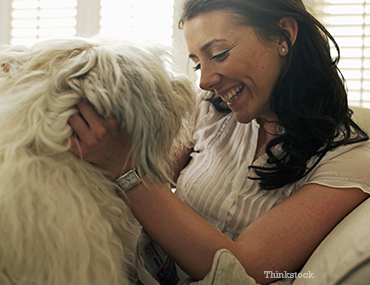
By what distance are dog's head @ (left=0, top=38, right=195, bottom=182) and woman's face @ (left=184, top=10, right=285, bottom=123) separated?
33 cm

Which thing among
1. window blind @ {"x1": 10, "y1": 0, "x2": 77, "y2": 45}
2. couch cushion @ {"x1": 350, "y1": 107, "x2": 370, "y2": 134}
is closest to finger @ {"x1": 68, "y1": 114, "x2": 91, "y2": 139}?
couch cushion @ {"x1": 350, "y1": 107, "x2": 370, "y2": 134}

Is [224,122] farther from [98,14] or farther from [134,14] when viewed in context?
[98,14]

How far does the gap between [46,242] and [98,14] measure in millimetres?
2342

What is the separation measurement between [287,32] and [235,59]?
23 cm

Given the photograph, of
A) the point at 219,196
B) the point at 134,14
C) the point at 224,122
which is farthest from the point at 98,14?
the point at 219,196

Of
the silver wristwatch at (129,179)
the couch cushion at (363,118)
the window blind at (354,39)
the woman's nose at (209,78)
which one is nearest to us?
the silver wristwatch at (129,179)

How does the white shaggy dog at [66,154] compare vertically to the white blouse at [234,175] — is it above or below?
above

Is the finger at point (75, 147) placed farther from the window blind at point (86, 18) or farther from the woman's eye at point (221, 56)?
the window blind at point (86, 18)

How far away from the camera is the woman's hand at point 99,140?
1.82ft

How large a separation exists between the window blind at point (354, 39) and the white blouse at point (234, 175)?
159 centimetres

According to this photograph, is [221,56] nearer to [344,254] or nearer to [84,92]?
[84,92]

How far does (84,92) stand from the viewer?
55cm

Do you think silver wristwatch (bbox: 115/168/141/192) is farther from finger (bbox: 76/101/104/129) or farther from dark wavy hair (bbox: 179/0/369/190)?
dark wavy hair (bbox: 179/0/369/190)

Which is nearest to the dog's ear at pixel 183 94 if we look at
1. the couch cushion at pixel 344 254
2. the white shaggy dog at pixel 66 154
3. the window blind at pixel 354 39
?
the white shaggy dog at pixel 66 154
